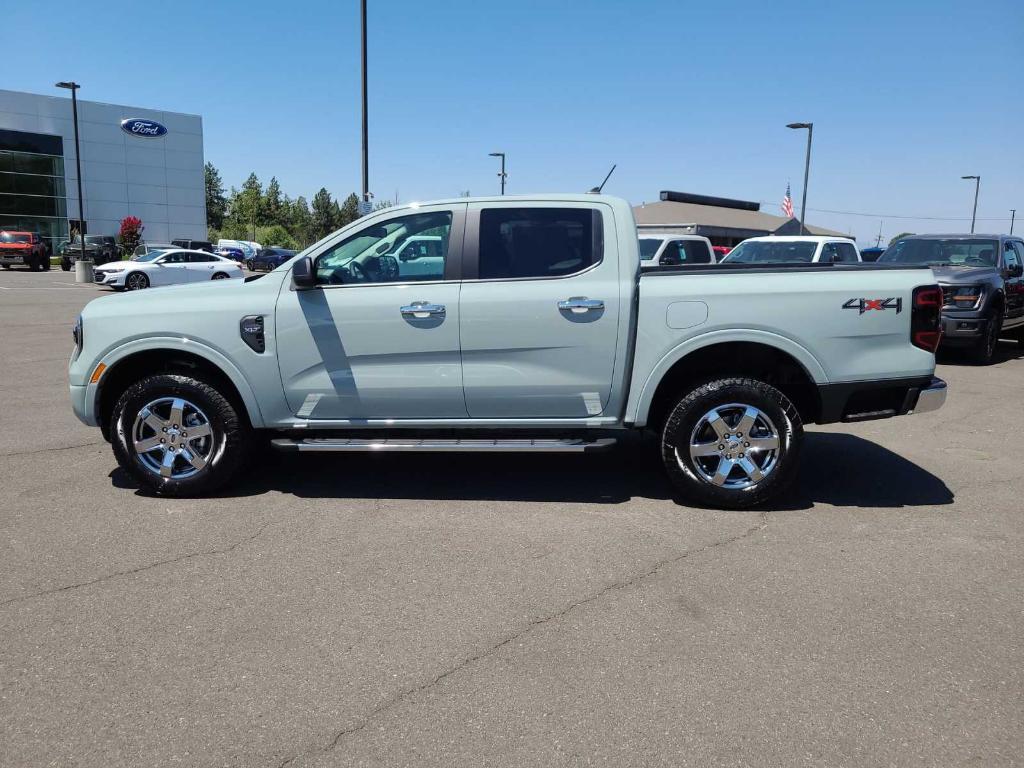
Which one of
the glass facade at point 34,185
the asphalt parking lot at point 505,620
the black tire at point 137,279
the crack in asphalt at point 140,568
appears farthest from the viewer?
the glass facade at point 34,185

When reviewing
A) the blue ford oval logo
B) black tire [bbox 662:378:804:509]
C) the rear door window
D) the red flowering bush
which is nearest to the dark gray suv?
black tire [bbox 662:378:804:509]

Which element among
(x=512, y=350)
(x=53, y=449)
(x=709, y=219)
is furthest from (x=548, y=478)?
(x=709, y=219)

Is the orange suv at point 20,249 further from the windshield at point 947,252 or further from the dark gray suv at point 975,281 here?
the windshield at point 947,252

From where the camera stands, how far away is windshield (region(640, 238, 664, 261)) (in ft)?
49.0

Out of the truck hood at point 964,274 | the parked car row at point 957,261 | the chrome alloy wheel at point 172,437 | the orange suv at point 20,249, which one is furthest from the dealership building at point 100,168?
the chrome alloy wheel at point 172,437

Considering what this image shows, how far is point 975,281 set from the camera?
1136 centimetres

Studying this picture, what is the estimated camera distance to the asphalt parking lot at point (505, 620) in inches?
107

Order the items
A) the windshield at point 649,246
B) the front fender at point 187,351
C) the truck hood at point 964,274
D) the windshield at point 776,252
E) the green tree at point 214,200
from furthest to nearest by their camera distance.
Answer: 1. the green tree at point 214,200
2. the windshield at point 649,246
3. the windshield at point 776,252
4. the truck hood at point 964,274
5. the front fender at point 187,351

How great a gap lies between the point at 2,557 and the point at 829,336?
480 cm

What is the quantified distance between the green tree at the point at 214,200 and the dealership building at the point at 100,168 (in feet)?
144

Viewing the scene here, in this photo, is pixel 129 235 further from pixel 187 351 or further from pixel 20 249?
pixel 187 351

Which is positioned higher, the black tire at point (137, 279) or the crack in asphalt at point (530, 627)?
the black tire at point (137, 279)

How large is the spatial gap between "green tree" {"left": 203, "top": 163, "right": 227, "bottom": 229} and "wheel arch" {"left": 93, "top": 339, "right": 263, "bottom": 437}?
346 feet

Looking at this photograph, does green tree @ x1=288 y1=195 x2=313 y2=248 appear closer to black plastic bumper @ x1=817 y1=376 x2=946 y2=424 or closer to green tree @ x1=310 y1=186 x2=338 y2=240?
green tree @ x1=310 y1=186 x2=338 y2=240
